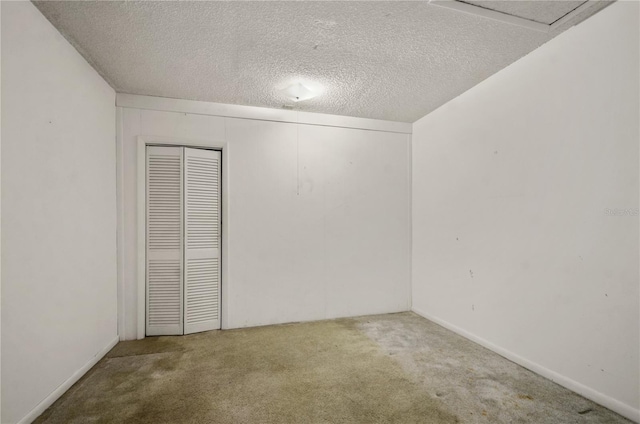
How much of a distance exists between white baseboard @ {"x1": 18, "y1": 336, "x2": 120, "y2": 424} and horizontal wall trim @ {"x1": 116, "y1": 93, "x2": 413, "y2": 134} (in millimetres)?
2459

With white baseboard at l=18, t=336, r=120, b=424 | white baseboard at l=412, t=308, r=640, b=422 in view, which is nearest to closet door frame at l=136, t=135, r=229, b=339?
white baseboard at l=18, t=336, r=120, b=424

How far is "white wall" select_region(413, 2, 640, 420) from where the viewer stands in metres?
1.83

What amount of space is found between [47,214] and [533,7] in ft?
11.4

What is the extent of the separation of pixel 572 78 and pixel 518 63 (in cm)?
51

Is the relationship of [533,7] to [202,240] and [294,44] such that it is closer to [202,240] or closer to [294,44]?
[294,44]

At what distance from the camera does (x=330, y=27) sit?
6.67 ft

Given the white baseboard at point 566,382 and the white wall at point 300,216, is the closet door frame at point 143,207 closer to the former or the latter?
the white wall at point 300,216

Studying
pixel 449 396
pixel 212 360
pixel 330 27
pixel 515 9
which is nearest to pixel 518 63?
pixel 515 9

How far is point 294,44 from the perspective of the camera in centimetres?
223

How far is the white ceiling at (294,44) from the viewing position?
1875 millimetres

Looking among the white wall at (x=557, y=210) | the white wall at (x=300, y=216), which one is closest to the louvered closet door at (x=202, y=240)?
the white wall at (x=300, y=216)

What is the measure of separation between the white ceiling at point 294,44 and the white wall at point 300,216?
470 mm

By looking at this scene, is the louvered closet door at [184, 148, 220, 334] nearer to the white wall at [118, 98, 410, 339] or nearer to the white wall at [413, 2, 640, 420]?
the white wall at [118, 98, 410, 339]

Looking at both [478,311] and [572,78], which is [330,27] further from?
[478,311]
